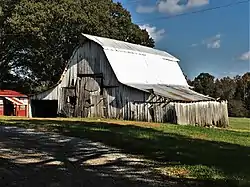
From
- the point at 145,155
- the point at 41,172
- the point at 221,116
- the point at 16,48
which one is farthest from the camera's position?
the point at 16,48

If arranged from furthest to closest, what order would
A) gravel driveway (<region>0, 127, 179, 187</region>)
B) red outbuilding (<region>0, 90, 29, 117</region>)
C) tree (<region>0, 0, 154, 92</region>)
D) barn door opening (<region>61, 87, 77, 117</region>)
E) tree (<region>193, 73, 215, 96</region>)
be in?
tree (<region>193, 73, 215, 96</region>)
red outbuilding (<region>0, 90, 29, 117</region>)
tree (<region>0, 0, 154, 92</region>)
barn door opening (<region>61, 87, 77, 117</region>)
gravel driveway (<region>0, 127, 179, 187</region>)

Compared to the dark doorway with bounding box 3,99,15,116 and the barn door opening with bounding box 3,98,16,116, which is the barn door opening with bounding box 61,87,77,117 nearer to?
the barn door opening with bounding box 3,98,16,116

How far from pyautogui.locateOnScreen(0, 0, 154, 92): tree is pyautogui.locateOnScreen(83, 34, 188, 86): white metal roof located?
6.42 meters

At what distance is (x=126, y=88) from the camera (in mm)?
33188

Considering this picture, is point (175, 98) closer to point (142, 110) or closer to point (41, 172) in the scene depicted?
point (142, 110)

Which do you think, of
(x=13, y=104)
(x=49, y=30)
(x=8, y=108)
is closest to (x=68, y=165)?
(x=49, y=30)

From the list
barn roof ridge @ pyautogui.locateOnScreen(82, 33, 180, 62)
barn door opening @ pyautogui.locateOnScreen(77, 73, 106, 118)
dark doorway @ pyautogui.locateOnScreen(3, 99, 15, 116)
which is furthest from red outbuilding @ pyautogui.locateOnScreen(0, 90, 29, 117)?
barn roof ridge @ pyautogui.locateOnScreen(82, 33, 180, 62)

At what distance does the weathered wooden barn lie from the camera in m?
32.2

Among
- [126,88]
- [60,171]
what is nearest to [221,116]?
[126,88]

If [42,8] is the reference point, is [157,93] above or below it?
below

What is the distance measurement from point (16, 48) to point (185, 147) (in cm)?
3710

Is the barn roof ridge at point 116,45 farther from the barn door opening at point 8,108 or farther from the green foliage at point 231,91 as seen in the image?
the green foliage at point 231,91

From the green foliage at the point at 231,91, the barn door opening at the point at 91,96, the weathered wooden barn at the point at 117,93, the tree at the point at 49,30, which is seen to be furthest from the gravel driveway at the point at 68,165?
the green foliage at the point at 231,91

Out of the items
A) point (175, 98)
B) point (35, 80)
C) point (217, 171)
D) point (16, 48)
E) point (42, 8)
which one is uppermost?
point (42, 8)
